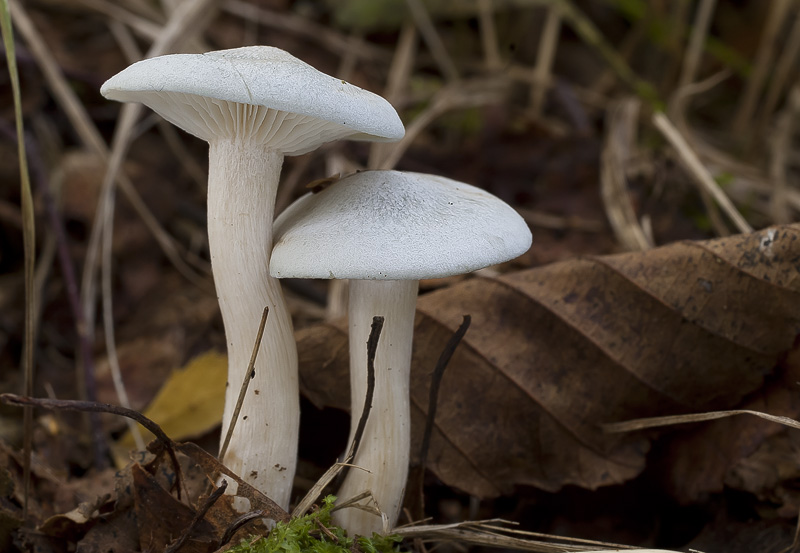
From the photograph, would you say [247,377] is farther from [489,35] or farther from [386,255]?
[489,35]

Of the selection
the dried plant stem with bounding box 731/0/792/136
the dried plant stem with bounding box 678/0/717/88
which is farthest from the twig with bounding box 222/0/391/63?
the dried plant stem with bounding box 731/0/792/136

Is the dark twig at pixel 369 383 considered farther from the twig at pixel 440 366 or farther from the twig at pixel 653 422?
the twig at pixel 653 422

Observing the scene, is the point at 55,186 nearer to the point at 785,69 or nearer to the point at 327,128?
the point at 327,128

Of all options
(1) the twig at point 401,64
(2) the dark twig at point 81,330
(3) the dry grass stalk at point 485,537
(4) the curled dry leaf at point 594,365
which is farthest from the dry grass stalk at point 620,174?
(2) the dark twig at point 81,330

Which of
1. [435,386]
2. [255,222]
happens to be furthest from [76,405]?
[435,386]

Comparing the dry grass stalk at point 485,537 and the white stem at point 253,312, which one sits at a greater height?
the white stem at point 253,312
